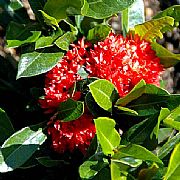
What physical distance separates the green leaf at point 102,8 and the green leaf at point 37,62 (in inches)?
4.9

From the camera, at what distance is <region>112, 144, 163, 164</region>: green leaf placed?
1.17 metres

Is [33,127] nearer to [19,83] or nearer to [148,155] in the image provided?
[19,83]

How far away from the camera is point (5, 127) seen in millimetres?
1408

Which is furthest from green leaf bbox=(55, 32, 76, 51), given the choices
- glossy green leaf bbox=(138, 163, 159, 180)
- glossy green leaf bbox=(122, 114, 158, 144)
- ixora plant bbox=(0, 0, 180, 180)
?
glossy green leaf bbox=(138, 163, 159, 180)

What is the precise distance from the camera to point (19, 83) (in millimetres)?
1570

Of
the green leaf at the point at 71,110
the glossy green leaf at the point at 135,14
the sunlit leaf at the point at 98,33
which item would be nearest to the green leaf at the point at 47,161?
the green leaf at the point at 71,110

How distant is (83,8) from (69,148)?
0.33m

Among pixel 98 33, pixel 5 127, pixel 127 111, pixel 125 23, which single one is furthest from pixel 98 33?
pixel 5 127

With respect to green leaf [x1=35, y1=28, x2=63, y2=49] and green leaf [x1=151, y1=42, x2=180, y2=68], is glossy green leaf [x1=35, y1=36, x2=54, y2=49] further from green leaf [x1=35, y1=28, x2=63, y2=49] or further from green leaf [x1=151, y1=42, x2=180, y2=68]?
green leaf [x1=151, y1=42, x2=180, y2=68]

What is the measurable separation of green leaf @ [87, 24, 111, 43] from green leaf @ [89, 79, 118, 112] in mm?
165

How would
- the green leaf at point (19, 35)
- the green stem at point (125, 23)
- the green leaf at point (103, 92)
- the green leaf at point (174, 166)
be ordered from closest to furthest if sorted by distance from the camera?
1. the green leaf at point (174, 166)
2. the green leaf at point (103, 92)
3. the green leaf at point (19, 35)
4. the green stem at point (125, 23)

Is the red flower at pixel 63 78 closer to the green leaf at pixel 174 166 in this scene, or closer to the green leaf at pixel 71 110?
the green leaf at pixel 71 110

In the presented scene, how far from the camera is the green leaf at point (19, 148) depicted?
131cm

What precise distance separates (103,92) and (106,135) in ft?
0.37
